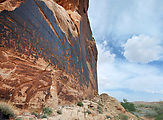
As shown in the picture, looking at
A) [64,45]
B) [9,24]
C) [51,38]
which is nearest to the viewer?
[9,24]

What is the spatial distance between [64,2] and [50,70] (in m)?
9.50

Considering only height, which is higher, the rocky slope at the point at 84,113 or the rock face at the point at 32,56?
the rock face at the point at 32,56

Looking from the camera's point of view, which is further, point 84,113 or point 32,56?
point 84,113

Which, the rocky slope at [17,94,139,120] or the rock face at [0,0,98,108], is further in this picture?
the rocky slope at [17,94,139,120]

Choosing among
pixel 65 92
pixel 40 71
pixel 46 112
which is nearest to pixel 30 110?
pixel 46 112

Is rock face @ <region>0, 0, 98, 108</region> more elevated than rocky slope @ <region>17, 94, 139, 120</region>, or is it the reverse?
rock face @ <region>0, 0, 98, 108</region>

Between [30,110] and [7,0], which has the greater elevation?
[7,0]

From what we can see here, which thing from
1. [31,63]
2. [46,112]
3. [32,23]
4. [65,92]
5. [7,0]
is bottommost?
[46,112]

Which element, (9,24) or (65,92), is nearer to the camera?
(9,24)

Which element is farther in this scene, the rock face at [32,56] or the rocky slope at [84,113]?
the rocky slope at [84,113]

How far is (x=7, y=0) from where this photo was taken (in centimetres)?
429

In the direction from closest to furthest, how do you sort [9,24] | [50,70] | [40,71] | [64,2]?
1. [9,24]
2. [40,71]
3. [50,70]
4. [64,2]

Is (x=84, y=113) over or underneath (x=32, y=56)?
underneath

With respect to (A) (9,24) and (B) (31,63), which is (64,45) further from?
(A) (9,24)
